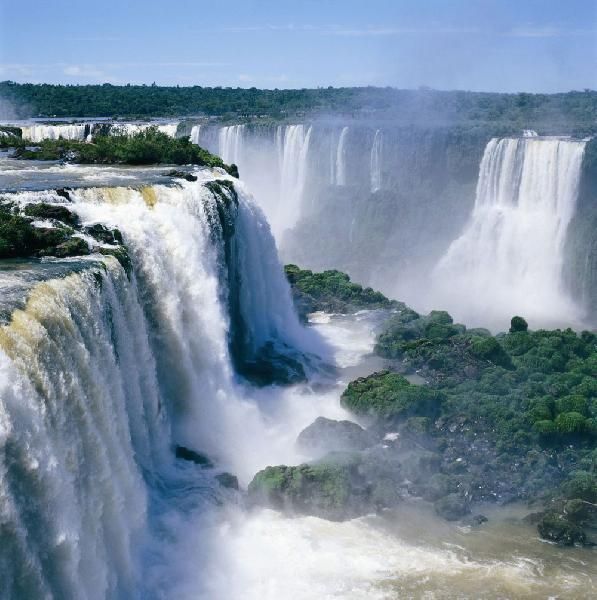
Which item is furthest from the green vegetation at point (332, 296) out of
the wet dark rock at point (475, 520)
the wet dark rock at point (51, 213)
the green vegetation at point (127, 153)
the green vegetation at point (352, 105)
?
the green vegetation at point (352, 105)

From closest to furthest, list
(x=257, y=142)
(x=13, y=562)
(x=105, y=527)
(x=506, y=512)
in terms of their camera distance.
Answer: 1. (x=13, y=562)
2. (x=105, y=527)
3. (x=506, y=512)
4. (x=257, y=142)

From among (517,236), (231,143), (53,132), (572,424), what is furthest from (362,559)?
(231,143)

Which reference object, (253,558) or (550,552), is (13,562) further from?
(550,552)

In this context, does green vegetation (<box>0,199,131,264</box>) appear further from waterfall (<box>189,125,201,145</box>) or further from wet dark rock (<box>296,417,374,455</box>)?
waterfall (<box>189,125,201,145</box>)

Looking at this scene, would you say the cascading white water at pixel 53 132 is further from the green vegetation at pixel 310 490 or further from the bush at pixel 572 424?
the bush at pixel 572 424

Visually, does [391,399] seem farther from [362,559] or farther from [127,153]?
[127,153]

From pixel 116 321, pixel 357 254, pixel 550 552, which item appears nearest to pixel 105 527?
pixel 116 321
